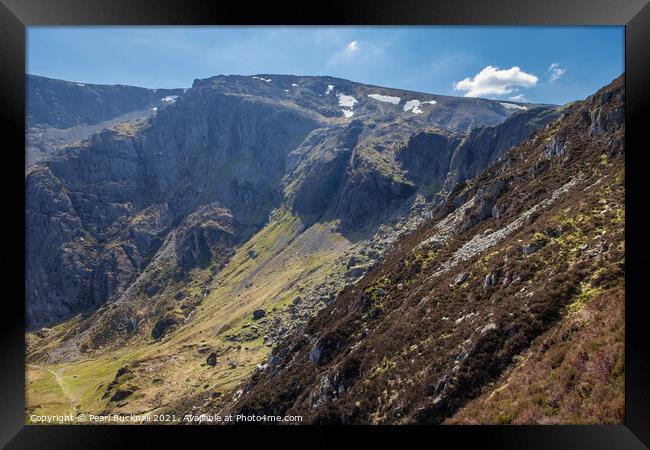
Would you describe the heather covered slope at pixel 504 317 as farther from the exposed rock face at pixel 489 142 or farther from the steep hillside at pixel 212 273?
the exposed rock face at pixel 489 142

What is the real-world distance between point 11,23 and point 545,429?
1484cm

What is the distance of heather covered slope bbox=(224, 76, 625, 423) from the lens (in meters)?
9.23

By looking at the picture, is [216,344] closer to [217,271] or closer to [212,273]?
[212,273]

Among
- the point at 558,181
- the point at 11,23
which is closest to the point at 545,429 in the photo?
the point at 11,23

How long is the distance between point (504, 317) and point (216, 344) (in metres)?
94.2

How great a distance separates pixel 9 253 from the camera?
875cm

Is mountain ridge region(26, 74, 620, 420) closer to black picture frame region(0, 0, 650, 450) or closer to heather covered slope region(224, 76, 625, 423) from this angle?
heather covered slope region(224, 76, 625, 423)

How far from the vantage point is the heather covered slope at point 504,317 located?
923cm

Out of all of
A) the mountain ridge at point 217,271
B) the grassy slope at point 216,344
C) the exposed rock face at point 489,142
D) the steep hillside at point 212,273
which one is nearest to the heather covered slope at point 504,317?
the grassy slope at point 216,344

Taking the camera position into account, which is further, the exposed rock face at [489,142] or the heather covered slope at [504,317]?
the exposed rock face at [489,142]

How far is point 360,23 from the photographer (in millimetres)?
8734

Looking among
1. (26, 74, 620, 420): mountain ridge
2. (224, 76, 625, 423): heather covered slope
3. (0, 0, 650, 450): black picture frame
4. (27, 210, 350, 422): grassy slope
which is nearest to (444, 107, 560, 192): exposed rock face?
(26, 74, 620, 420): mountain ridge

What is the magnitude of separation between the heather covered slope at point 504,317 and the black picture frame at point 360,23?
0.49 meters

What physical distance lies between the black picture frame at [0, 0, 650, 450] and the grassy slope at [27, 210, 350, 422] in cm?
3270
